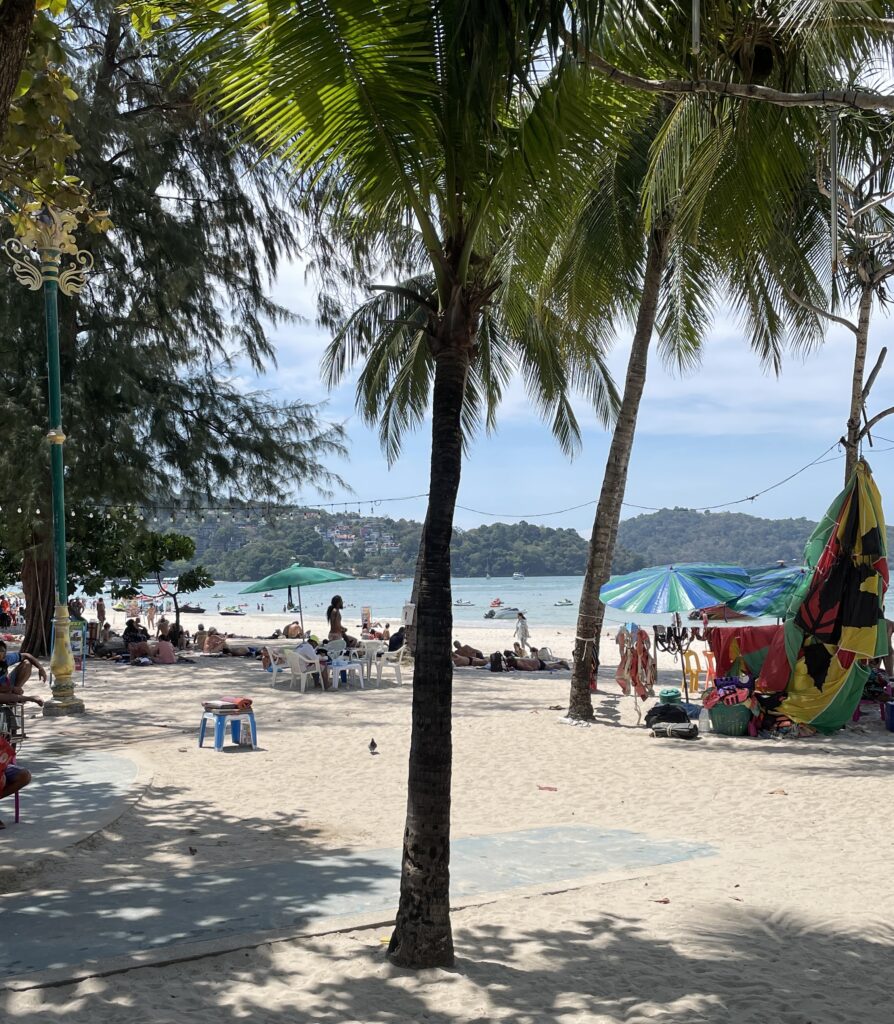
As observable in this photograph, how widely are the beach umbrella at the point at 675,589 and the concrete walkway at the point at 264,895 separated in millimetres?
6761

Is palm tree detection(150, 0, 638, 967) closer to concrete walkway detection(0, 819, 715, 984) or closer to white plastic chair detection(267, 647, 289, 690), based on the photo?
concrete walkway detection(0, 819, 715, 984)

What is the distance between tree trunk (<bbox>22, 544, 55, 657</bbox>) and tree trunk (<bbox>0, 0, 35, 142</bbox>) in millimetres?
17083

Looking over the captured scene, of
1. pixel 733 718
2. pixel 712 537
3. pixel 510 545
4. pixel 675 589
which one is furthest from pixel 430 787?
pixel 712 537

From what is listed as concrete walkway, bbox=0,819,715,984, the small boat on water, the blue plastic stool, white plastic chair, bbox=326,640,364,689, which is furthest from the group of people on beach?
the small boat on water

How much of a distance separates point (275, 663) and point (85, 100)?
421 inches

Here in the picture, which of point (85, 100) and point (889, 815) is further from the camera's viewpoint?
point (85, 100)


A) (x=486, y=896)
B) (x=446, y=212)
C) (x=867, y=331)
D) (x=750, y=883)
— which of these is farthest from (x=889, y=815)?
(x=867, y=331)

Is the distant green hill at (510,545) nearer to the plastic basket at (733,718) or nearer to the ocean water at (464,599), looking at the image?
the ocean water at (464,599)

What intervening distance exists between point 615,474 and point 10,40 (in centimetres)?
1106

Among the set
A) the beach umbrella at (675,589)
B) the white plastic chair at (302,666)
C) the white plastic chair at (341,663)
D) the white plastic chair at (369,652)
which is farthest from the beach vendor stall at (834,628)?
the white plastic chair at (369,652)

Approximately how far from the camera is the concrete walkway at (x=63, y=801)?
22.0 feet

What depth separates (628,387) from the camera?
14234mm

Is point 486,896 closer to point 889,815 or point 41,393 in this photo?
point 889,815

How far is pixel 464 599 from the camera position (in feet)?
340
